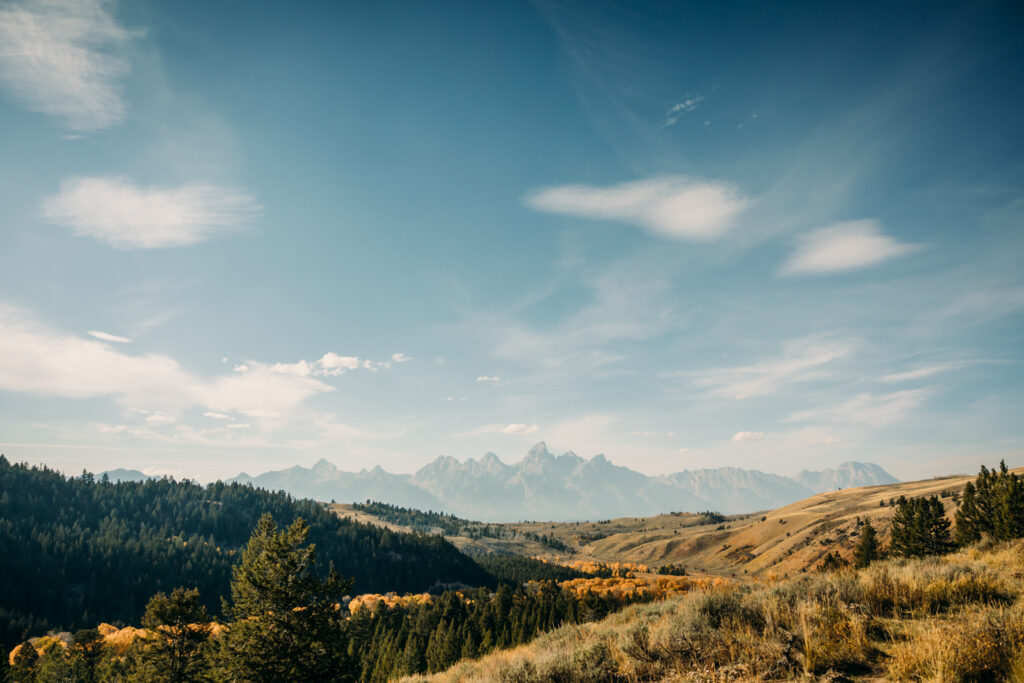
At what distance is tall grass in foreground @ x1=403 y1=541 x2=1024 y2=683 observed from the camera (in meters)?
7.04

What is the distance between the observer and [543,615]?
76.3m

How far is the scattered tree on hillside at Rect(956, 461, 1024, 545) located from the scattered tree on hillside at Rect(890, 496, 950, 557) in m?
2.22

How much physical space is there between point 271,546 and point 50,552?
26576cm

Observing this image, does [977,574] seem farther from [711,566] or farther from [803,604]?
[711,566]

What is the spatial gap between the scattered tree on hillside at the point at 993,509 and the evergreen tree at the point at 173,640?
7556 centimetres

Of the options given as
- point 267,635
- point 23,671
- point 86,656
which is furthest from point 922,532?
point 23,671

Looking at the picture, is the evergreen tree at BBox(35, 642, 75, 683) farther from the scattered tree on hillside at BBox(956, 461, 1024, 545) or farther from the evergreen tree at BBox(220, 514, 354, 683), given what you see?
the scattered tree on hillside at BBox(956, 461, 1024, 545)

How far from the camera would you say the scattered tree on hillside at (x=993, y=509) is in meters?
49.0

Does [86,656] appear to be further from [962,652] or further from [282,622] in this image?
[962,652]

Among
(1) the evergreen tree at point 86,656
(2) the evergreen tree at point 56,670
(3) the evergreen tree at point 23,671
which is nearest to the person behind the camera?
Result: (2) the evergreen tree at point 56,670

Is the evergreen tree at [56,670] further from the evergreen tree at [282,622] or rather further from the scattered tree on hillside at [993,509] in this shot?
the scattered tree on hillside at [993,509]

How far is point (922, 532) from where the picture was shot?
66.1 metres

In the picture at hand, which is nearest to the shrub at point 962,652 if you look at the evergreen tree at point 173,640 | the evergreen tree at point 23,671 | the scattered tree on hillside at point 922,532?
the evergreen tree at point 173,640

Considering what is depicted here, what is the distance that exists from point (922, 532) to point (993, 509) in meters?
11.9
